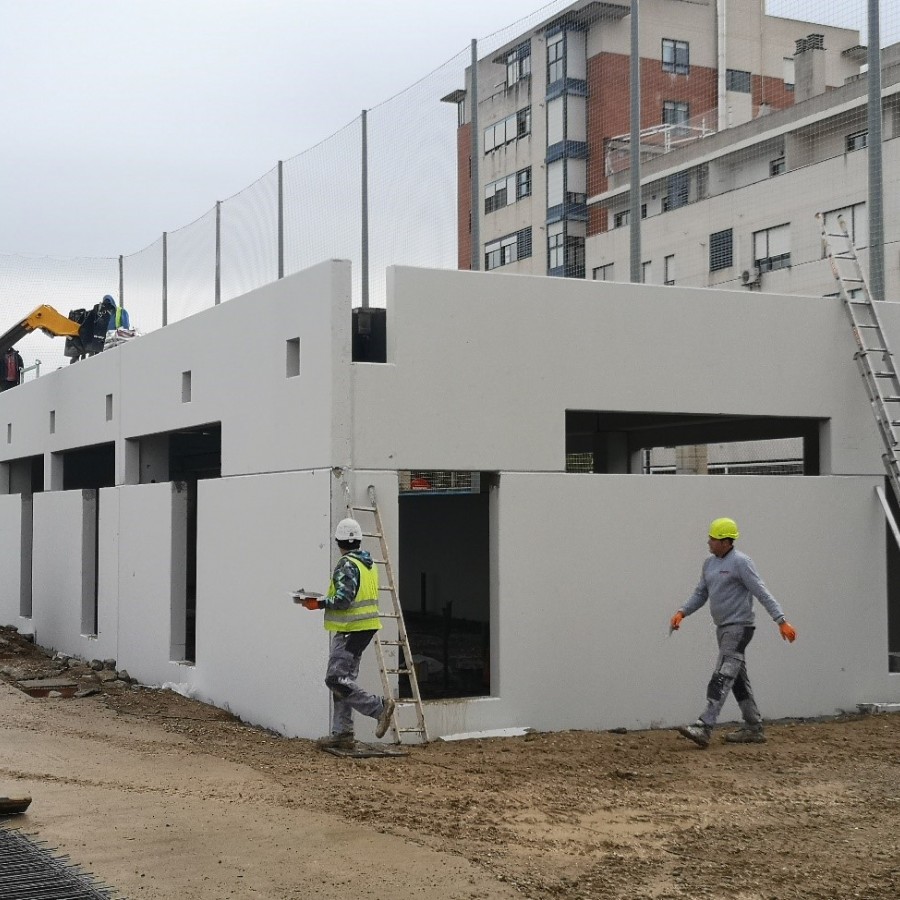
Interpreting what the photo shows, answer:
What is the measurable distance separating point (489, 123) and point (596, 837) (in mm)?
9382

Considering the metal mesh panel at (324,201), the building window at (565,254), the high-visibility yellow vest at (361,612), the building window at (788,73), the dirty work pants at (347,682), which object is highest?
the building window at (788,73)

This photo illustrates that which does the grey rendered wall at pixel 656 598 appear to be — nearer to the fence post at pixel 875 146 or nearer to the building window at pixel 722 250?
the fence post at pixel 875 146

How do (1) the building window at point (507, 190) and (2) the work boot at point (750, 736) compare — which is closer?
(2) the work boot at point (750, 736)

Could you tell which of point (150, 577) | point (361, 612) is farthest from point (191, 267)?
point (361, 612)

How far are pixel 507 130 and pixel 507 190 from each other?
2.58 feet

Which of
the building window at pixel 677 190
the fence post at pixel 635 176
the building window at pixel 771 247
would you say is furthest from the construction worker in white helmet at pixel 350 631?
the building window at pixel 771 247

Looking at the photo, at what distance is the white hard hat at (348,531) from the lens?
10.4 m

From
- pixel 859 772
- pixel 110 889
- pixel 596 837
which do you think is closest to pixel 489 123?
pixel 859 772

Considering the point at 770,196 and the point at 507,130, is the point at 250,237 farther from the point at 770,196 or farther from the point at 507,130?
the point at 770,196

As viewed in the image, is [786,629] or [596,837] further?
[786,629]

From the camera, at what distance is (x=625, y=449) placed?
19141mm

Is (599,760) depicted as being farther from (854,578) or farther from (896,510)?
(896,510)

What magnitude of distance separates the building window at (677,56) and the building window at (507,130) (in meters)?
2.32

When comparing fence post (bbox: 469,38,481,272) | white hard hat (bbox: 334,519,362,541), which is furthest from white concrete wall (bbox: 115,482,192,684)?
white hard hat (bbox: 334,519,362,541)
